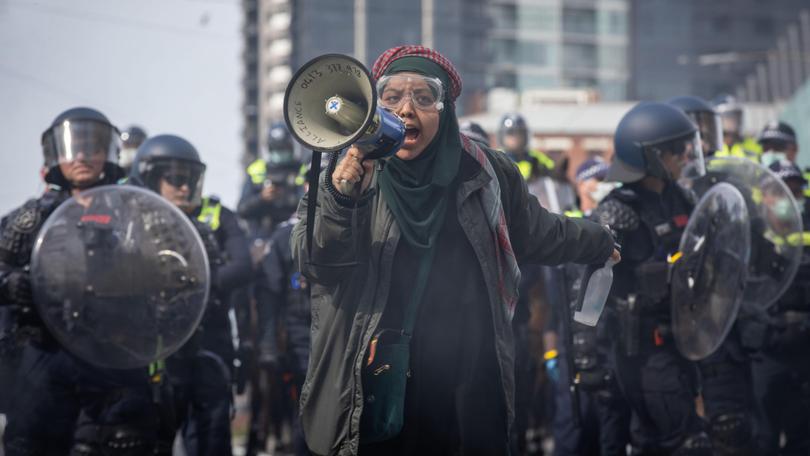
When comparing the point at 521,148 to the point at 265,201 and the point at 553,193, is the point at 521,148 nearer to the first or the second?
the point at 553,193

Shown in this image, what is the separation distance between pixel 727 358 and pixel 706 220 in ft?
3.25

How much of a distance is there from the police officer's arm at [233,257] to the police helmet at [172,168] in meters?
0.40

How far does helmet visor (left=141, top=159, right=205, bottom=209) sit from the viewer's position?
25.7 feet

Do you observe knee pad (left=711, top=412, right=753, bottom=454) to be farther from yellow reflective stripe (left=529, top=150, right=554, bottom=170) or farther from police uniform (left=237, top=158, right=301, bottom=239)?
police uniform (left=237, top=158, right=301, bottom=239)

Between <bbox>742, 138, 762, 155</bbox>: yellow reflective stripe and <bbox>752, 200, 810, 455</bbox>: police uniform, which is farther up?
<bbox>742, 138, 762, 155</bbox>: yellow reflective stripe

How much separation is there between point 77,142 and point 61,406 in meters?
1.24

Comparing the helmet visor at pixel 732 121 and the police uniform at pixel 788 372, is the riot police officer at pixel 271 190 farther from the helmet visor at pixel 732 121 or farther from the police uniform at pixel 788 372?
the police uniform at pixel 788 372

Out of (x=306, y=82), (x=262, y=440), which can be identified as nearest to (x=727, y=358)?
(x=306, y=82)

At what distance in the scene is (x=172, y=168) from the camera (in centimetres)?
785

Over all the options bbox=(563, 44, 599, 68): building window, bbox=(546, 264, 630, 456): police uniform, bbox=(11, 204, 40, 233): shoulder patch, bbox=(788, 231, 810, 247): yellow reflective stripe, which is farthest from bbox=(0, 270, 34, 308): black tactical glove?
bbox=(563, 44, 599, 68): building window

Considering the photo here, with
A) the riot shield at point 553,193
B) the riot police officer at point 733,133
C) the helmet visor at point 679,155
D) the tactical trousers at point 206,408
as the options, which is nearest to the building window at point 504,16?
the riot police officer at point 733,133

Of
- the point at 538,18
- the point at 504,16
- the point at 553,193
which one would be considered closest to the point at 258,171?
the point at 553,193

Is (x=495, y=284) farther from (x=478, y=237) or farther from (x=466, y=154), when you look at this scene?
(x=466, y=154)

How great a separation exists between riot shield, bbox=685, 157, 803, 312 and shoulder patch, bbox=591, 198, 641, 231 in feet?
2.94
